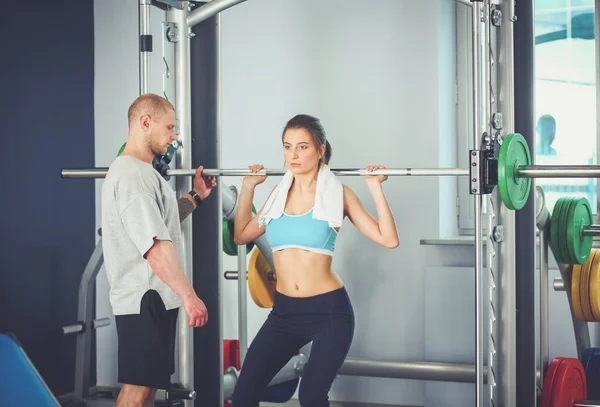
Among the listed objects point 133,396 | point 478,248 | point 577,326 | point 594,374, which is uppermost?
point 478,248

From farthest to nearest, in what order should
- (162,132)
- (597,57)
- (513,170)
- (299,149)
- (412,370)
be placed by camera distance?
(597,57), (412,370), (299,149), (162,132), (513,170)

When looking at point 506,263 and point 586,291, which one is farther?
point 586,291

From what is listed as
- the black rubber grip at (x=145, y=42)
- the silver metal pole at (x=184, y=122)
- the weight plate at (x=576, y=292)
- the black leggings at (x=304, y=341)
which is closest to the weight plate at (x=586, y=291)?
the weight plate at (x=576, y=292)

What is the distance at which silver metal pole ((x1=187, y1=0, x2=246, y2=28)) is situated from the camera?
329 centimetres

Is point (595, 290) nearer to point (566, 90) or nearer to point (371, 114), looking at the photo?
point (566, 90)

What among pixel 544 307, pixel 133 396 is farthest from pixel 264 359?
pixel 544 307

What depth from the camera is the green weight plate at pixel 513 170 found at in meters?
2.67

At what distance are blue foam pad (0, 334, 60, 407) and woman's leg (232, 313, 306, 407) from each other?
80 cm

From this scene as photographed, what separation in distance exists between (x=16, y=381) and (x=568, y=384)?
214cm

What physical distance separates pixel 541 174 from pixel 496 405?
867mm

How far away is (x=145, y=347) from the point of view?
2.85 meters

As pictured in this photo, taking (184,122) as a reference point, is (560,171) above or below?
below

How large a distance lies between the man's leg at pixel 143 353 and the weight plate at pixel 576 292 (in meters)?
1.78

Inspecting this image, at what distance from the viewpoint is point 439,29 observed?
4.40 m
